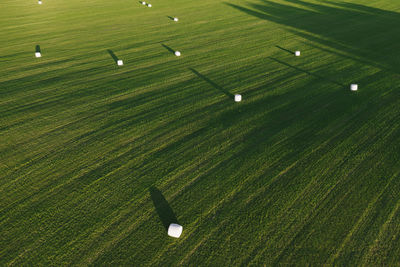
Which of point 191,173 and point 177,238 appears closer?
point 177,238

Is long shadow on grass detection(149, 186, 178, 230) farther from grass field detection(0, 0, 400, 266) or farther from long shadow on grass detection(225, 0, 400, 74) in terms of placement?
long shadow on grass detection(225, 0, 400, 74)

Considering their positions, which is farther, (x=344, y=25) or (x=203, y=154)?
(x=344, y=25)

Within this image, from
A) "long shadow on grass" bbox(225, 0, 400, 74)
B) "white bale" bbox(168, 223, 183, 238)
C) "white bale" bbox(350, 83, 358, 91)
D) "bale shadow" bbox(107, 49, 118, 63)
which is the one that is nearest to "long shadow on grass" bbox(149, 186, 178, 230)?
"white bale" bbox(168, 223, 183, 238)

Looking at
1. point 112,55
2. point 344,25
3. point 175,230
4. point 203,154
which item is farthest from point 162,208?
point 344,25

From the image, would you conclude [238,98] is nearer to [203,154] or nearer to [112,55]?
[203,154]

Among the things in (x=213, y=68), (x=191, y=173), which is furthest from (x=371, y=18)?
(x=191, y=173)

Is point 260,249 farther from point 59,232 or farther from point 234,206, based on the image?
point 59,232
